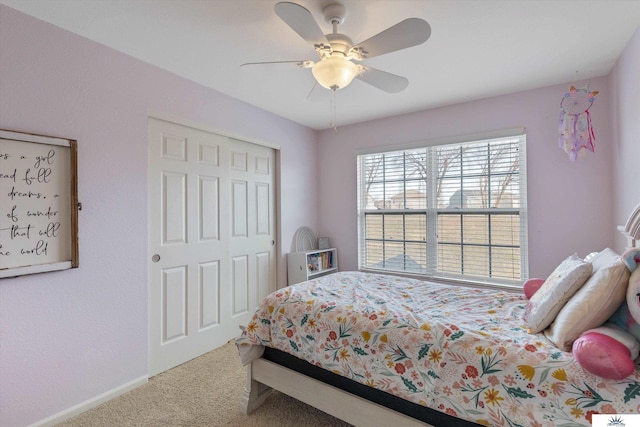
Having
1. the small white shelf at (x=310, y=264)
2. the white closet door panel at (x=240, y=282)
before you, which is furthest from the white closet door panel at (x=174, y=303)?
the small white shelf at (x=310, y=264)

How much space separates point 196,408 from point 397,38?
2513 mm

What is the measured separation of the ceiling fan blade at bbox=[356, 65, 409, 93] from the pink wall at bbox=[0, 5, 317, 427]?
1.60 metres

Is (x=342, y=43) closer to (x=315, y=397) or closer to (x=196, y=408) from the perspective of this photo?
(x=315, y=397)

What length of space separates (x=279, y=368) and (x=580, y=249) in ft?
8.90

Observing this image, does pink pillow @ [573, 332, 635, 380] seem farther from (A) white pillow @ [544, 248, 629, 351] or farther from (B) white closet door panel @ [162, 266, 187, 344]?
Result: (B) white closet door panel @ [162, 266, 187, 344]

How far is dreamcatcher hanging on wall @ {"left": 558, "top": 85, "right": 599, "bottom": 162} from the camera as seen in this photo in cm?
229

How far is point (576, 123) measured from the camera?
2.36m

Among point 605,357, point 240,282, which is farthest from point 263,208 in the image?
point 605,357

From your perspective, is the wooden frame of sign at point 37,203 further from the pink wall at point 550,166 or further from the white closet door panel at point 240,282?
the pink wall at point 550,166

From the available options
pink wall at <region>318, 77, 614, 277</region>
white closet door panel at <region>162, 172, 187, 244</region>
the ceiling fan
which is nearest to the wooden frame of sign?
white closet door panel at <region>162, 172, 187, 244</region>

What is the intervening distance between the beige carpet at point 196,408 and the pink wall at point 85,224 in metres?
0.17

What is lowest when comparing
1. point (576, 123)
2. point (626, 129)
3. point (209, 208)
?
point (209, 208)

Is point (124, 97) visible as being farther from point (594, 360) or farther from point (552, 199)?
point (552, 199)

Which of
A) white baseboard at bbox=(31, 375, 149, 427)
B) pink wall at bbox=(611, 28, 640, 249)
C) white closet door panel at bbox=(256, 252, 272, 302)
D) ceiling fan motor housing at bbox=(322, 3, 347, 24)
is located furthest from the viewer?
white closet door panel at bbox=(256, 252, 272, 302)
